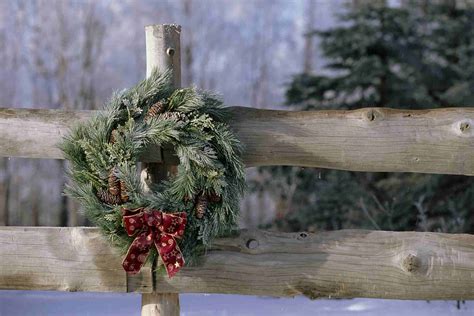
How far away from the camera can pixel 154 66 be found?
9.48 feet

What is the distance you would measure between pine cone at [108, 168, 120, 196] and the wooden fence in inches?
9.9

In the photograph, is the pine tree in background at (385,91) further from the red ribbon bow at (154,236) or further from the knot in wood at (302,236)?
the red ribbon bow at (154,236)

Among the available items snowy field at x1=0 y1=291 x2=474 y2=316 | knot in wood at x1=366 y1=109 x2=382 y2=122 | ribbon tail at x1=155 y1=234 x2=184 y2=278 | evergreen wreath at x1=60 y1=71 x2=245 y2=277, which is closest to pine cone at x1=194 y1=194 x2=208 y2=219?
evergreen wreath at x1=60 y1=71 x2=245 y2=277

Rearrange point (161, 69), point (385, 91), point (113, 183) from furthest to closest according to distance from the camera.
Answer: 1. point (385, 91)
2. point (161, 69)
3. point (113, 183)

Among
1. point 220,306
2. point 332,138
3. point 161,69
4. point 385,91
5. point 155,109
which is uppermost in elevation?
point 385,91

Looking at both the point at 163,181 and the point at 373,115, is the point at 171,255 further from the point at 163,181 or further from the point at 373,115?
the point at 373,115

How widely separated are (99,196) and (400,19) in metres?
5.00

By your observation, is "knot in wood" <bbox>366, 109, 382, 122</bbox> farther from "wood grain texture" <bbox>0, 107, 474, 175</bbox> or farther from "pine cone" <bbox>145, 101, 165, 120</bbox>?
"pine cone" <bbox>145, 101, 165, 120</bbox>

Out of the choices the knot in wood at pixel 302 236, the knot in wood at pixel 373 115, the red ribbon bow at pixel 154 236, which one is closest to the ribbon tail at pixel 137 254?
the red ribbon bow at pixel 154 236

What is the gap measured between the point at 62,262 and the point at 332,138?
1.25m

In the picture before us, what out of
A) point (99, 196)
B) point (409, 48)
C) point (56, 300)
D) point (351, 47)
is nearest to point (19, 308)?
point (56, 300)

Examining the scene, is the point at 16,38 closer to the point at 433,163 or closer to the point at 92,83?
the point at 92,83

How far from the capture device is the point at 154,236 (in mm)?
2709

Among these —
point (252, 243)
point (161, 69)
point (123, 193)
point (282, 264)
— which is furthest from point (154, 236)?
point (161, 69)
